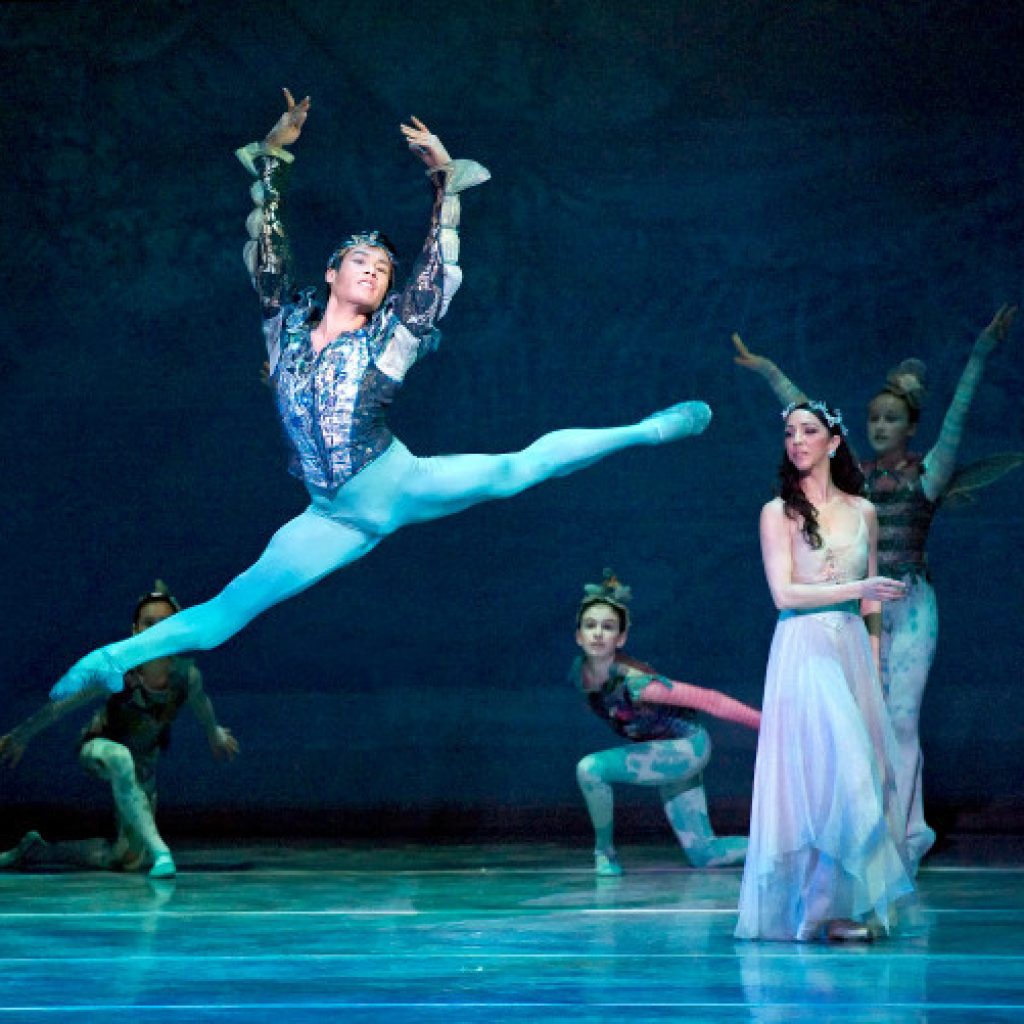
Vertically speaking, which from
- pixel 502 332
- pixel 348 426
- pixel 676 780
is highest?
pixel 502 332

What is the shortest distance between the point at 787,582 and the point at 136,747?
3.01m

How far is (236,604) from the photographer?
18.1 ft

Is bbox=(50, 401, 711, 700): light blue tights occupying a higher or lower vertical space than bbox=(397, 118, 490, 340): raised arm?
lower

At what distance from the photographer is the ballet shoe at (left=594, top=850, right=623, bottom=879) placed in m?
6.57

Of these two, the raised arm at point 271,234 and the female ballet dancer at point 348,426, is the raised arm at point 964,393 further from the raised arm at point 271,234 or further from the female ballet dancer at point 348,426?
the raised arm at point 271,234

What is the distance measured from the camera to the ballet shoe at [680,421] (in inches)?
224

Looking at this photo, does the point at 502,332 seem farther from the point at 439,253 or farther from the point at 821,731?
the point at 821,731

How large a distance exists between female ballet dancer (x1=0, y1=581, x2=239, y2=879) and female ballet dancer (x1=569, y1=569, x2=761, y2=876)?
1.29 m

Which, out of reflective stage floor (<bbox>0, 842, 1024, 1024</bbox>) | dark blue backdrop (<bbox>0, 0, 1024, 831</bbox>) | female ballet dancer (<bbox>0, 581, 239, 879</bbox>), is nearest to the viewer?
reflective stage floor (<bbox>0, 842, 1024, 1024</bbox>)

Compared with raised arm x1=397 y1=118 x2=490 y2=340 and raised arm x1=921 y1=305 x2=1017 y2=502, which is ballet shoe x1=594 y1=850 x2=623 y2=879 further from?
raised arm x1=397 y1=118 x2=490 y2=340

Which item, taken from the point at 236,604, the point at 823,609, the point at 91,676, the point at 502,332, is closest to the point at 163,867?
the point at 91,676

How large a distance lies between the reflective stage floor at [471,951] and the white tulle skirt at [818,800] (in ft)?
0.40

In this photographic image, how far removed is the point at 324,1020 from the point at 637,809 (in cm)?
454

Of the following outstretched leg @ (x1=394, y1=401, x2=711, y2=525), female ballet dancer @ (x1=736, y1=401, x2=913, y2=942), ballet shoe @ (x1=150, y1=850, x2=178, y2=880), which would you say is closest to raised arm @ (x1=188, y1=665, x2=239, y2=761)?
ballet shoe @ (x1=150, y1=850, x2=178, y2=880)
